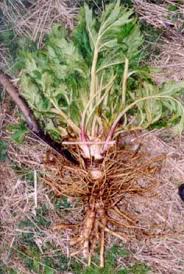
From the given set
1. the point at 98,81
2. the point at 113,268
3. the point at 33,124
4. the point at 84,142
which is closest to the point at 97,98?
the point at 98,81

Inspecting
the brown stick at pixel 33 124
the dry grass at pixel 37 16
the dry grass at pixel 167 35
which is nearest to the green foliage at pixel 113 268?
the brown stick at pixel 33 124

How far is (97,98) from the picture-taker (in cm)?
201

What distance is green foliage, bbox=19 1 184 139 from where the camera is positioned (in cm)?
195

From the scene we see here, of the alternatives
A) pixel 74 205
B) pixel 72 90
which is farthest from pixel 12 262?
pixel 72 90

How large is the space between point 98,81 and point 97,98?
0.06 metres

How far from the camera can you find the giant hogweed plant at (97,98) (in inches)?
77.1

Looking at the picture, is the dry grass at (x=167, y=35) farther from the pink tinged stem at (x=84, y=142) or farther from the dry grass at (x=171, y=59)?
the pink tinged stem at (x=84, y=142)

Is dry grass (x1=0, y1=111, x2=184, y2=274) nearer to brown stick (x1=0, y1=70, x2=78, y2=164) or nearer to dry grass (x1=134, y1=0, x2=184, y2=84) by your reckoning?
brown stick (x1=0, y1=70, x2=78, y2=164)

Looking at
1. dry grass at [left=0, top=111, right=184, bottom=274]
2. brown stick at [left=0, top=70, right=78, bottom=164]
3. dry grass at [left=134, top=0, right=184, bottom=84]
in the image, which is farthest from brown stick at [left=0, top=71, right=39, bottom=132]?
dry grass at [left=134, top=0, right=184, bottom=84]

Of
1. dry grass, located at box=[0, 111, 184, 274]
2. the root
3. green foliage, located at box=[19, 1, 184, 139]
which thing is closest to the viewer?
green foliage, located at box=[19, 1, 184, 139]

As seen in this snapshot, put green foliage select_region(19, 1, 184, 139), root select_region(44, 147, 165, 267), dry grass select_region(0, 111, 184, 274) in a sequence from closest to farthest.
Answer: green foliage select_region(19, 1, 184, 139) → root select_region(44, 147, 165, 267) → dry grass select_region(0, 111, 184, 274)

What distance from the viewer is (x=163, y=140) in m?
2.27

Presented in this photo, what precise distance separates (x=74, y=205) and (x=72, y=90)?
1.77ft

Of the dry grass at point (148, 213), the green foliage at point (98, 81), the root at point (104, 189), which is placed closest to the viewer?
the green foliage at point (98, 81)
